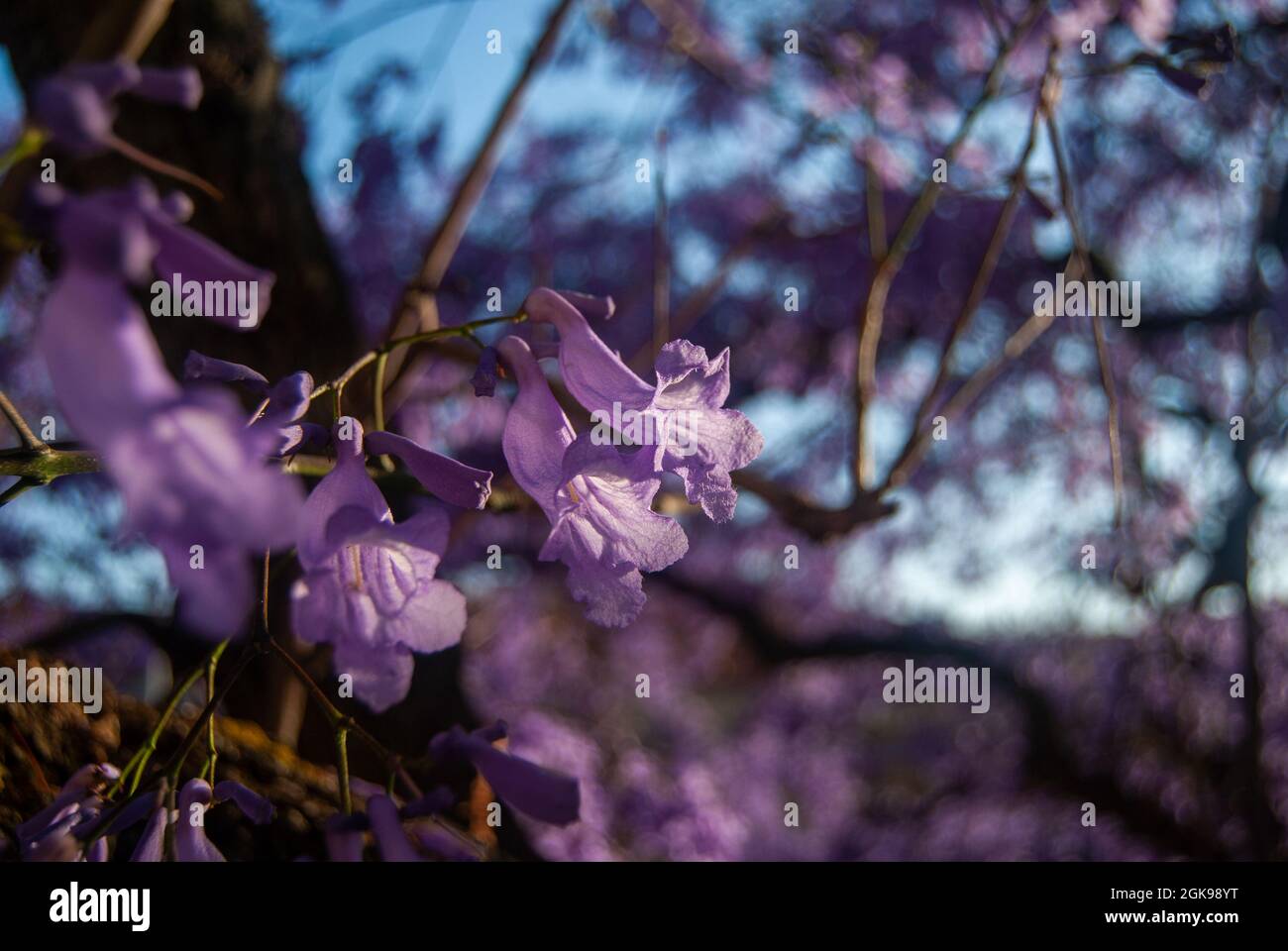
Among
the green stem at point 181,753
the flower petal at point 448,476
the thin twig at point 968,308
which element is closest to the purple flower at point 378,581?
the flower petal at point 448,476

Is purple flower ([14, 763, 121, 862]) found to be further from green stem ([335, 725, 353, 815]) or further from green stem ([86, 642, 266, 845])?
green stem ([335, 725, 353, 815])

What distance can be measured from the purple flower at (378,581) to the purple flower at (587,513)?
0.09 meters

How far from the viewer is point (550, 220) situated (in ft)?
22.7

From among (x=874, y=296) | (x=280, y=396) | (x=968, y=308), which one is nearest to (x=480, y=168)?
(x=874, y=296)

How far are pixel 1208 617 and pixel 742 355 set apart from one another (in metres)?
3.64

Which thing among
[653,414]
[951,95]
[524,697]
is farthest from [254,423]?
[524,697]

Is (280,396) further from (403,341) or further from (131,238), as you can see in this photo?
(131,238)

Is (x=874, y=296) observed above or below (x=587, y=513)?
above

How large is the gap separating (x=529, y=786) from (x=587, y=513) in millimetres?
237

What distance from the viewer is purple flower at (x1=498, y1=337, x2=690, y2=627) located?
0.81 meters

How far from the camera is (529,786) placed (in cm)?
72

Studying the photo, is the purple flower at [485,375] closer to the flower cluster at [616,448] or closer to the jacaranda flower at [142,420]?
the flower cluster at [616,448]

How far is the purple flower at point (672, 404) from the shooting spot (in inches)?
32.1
